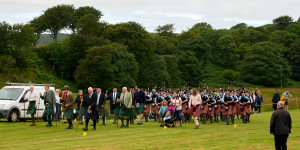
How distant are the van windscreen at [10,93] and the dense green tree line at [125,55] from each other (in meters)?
40.1

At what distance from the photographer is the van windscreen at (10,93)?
26312 millimetres

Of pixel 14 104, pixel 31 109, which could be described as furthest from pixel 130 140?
pixel 14 104

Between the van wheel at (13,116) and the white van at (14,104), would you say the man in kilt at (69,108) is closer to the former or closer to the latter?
the white van at (14,104)

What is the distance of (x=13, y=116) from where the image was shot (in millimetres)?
25812

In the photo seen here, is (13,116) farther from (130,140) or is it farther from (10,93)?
(130,140)

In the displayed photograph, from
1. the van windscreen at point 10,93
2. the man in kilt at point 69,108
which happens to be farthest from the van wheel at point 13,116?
the man in kilt at point 69,108

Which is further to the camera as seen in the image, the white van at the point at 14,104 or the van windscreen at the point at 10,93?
the van windscreen at the point at 10,93

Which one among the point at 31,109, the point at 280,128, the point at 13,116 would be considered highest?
the point at 31,109

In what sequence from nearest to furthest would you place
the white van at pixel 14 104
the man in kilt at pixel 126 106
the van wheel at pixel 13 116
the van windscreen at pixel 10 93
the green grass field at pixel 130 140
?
the green grass field at pixel 130 140, the man in kilt at pixel 126 106, the white van at pixel 14 104, the van wheel at pixel 13 116, the van windscreen at pixel 10 93

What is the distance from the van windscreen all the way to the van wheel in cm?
90

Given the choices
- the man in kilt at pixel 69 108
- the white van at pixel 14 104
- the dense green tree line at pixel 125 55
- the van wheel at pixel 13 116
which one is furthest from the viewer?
the dense green tree line at pixel 125 55

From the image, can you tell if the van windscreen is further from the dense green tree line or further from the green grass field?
the dense green tree line

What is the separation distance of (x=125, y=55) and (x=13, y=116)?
184ft

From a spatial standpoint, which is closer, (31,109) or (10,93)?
(31,109)
